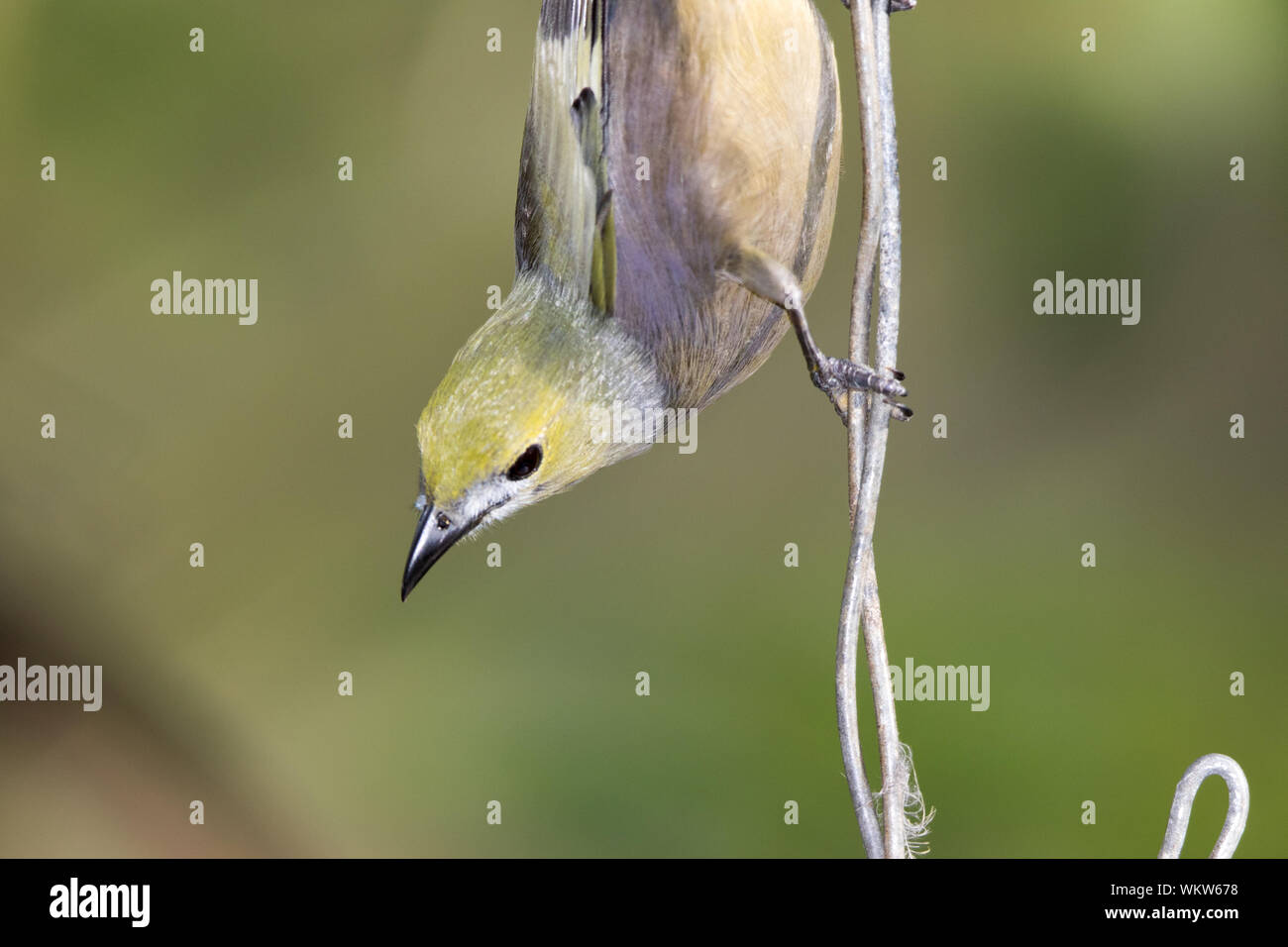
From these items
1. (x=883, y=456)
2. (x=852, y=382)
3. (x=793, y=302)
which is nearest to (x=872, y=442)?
(x=883, y=456)

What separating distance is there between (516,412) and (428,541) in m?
0.28

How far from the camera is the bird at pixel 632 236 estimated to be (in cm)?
205

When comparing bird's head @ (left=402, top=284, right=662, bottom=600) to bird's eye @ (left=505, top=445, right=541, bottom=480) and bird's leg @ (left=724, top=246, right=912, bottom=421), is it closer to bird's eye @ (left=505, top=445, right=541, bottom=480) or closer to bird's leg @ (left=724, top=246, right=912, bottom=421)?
bird's eye @ (left=505, top=445, right=541, bottom=480)

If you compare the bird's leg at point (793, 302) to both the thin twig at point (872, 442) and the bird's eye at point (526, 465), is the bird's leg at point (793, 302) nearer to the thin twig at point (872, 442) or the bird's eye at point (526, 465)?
the thin twig at point (872, 442)

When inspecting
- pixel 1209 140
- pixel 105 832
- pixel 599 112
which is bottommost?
pixel 105 832

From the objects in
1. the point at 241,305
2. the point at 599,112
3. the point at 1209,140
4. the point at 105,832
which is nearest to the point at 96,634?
the point at 105,832

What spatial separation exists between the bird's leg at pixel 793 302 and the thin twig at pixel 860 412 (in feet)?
0.54

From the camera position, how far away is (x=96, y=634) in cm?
424

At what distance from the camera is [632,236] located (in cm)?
207

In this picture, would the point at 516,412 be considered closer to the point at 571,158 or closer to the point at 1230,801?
the point at 571,158

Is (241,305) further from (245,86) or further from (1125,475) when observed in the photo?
(1125,475)

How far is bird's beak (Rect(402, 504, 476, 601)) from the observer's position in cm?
212

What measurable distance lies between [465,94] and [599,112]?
2.15 metres

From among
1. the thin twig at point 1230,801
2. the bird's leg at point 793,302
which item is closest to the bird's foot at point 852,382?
the bird's leg at point 793,302
